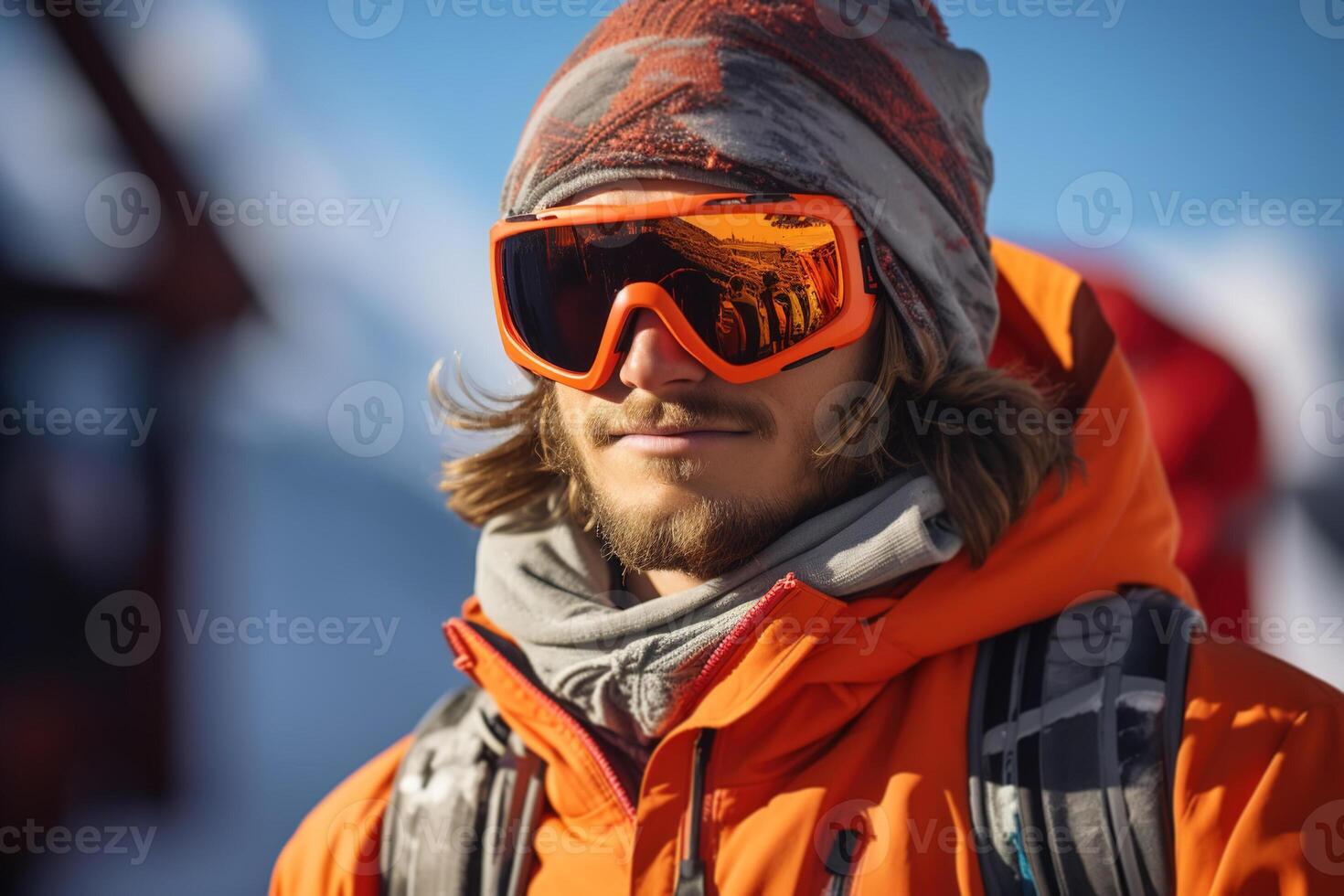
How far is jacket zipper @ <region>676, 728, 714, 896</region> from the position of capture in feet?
4.58

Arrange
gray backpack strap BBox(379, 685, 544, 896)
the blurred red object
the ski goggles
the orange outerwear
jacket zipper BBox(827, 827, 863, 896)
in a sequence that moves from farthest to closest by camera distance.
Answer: the blurred red object, gray backpack strap BBox(379, 685, 544, 896), the ski goggles, jacket zipper BBox(827, 827, 863, 896), the orange outerwear

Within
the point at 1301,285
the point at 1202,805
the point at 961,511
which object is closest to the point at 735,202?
the point at 961,511

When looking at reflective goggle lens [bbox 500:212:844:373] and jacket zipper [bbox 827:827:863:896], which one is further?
reflective goggle lens [bbox 500:212:844:373]

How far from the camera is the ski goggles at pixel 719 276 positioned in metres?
1.44

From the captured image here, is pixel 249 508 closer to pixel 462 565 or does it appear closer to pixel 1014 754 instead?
pixel 462 565

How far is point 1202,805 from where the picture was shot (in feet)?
3.84

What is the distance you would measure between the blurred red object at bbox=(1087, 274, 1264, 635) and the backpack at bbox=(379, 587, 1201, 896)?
198 centimetres

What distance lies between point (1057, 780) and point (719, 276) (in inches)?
33.4

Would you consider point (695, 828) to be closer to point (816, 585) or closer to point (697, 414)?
point (816, 585)

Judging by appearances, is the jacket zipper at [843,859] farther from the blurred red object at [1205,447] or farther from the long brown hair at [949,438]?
the blurred red object at [1205,447]

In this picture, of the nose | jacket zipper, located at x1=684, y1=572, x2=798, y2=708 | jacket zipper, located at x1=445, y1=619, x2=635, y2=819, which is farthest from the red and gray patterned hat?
jacket zipper, located at x1=445, y1=619, x2=635, y2=819

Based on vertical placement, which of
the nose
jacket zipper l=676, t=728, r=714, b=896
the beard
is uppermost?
the nose

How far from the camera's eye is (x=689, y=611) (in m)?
1.55

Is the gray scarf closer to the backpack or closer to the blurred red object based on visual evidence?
the backpack
